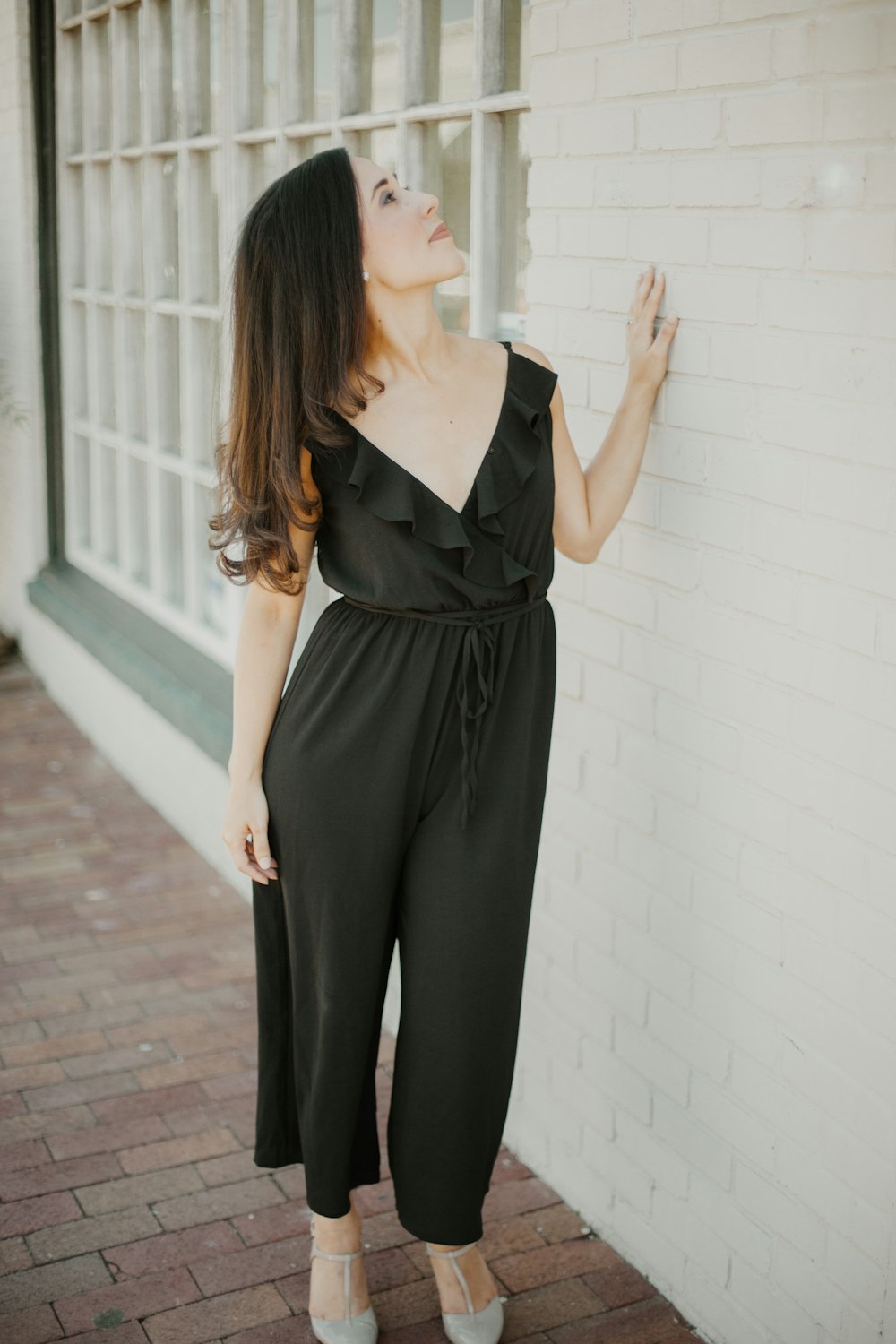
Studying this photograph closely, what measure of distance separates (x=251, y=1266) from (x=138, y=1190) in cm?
35

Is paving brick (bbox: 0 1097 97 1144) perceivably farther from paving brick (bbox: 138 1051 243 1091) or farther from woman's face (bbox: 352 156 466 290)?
woman's face (bbox: 352 156 466 290)

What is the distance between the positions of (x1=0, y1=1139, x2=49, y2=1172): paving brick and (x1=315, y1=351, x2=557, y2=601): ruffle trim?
1.67 metres

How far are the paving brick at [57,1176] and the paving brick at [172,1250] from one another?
0.15 meters

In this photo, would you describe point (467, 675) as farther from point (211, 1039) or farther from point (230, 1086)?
point (211, 1039)

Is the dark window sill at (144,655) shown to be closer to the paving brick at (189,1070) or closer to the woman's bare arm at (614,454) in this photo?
the paving brick at (189,1070)

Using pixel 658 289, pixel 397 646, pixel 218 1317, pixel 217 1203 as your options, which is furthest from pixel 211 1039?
pixel 658 289

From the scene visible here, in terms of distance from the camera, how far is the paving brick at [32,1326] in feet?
8.09

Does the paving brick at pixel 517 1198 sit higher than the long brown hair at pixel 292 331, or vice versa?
the long brown hair at pixel 292 331

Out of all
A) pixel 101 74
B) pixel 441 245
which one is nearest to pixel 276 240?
pixel 441 245

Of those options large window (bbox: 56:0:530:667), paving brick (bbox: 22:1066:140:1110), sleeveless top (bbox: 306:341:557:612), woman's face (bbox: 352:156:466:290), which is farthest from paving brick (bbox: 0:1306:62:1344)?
woman's face (bbox: 352:156:466:290)

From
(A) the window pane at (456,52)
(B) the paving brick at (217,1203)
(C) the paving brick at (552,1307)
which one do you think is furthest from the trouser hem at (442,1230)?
(A) the window pane at (456,52)

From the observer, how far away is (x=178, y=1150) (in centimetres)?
308

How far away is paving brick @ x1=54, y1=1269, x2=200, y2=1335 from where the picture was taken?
8.30ft

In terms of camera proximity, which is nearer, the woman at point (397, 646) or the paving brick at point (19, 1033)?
the woman at point (397, 646)
